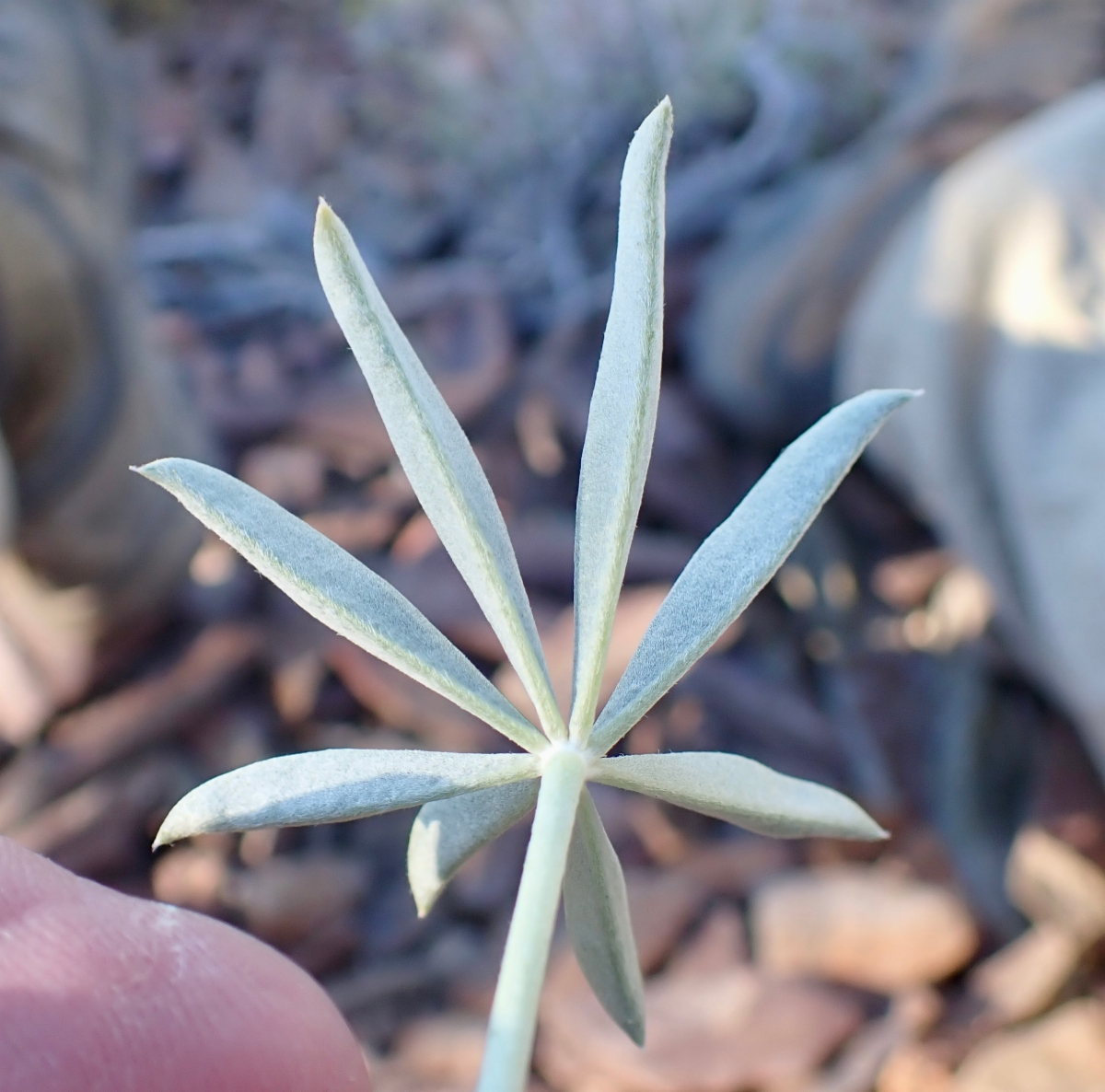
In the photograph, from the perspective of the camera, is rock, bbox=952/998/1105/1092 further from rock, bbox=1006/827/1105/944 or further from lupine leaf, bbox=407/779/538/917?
lupine leaf, bbox=407/779/538/917

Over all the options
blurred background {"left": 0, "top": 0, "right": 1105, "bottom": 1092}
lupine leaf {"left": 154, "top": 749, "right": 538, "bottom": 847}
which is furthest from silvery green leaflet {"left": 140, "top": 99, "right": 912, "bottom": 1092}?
blurred background {"left": 0, "top": 0, "right": 1105, "bottom": 1092}

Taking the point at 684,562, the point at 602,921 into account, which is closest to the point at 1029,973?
the point at 684,562

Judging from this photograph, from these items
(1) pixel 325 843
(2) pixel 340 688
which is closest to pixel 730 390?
(2) pixel 340 688

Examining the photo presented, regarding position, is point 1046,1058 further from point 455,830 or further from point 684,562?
point 455,830

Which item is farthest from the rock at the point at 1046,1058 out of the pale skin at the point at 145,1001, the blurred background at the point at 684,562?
the pale skin at the point at 145,1001

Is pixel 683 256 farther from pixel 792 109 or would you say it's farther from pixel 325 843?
pixel 325 843

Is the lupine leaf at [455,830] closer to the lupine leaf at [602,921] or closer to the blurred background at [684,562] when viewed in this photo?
the lupine leaf at [602,921]

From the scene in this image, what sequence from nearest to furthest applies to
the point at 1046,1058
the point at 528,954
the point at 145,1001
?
the point at 528,954 < the point at 145,1001 < the point at 1046,1058
